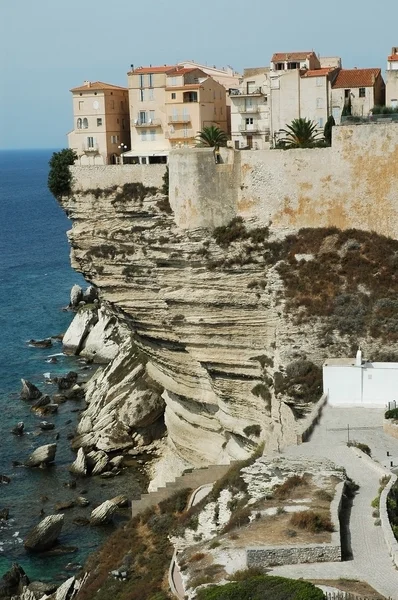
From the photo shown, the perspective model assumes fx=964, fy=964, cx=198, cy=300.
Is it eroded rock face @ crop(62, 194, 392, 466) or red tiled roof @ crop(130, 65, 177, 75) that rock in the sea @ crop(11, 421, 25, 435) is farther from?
red tiled roof @ crop(130, 65, 177, 75)

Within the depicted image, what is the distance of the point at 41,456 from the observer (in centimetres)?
4366

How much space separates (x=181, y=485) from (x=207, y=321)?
23.3ft

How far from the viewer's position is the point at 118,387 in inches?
1877

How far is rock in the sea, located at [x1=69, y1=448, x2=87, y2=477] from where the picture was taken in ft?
140

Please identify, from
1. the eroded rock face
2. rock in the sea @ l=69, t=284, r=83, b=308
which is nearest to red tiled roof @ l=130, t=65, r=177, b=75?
the eroded rock face

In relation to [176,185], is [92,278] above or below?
below

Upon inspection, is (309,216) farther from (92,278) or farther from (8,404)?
(8,404)

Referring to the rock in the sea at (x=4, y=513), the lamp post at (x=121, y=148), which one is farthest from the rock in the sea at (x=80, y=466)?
the lamp post at (x=121, y=148)

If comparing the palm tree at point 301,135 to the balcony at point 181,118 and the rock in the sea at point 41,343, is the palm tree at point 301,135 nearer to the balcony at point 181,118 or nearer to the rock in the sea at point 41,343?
the balcony at point 181,118

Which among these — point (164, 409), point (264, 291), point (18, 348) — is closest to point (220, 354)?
point (264, 291)

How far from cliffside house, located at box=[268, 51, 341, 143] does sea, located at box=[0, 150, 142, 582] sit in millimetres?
17165

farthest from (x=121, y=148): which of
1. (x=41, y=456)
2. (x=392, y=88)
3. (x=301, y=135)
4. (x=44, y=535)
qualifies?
(x=44, y=535)

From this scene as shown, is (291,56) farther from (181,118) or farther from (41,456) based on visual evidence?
(41,456)

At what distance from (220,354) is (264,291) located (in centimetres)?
300
